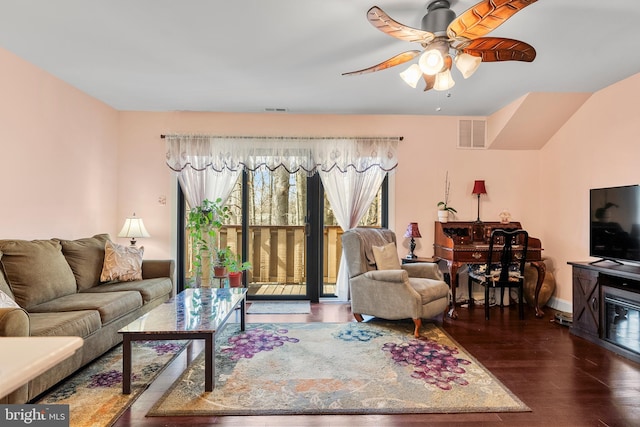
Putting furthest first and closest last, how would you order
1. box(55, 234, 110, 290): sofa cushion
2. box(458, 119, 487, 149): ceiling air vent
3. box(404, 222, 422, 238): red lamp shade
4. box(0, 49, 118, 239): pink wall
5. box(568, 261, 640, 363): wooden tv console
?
1. box(458, 119, 487, 149): ceiling air vent
2. box(404, 222, 422, 238): red lamp shade
3. box(55, 234, 110, 290): sofa cushion
4. box(0, 49, 118, 239): pink wall
5. box(568, 261, 640, 363): wooden tv console

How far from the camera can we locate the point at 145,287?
327 cm

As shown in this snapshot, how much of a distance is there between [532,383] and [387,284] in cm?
134

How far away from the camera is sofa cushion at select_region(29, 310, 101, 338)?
2.13 metres

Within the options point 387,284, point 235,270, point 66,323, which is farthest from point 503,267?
point 66,323

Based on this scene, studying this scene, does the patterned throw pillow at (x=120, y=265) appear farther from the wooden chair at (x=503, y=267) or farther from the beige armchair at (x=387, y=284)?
the wooden chair at (x=503, y=267)

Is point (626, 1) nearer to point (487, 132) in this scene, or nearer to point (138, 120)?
point (487, 132)

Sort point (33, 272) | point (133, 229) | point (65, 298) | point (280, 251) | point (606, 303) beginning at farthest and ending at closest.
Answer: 1. point (280, 251)
2. point (133, 229)
3. point (606, 303)
4. point (65, 298)
5. point (33, 272)

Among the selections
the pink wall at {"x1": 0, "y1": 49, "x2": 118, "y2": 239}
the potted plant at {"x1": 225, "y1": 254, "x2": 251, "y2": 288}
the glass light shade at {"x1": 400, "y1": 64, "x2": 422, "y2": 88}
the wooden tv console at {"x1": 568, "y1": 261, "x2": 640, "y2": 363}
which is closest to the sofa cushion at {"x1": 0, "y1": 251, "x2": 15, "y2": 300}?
the pink wall at {"x1": 0, "y1": 49, "x2": 118, "y2": 239}

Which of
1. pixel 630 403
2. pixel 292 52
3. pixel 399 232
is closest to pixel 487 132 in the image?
pixel 399 232

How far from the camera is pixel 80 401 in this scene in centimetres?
208

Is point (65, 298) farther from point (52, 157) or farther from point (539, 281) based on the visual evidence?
point (539, 281)

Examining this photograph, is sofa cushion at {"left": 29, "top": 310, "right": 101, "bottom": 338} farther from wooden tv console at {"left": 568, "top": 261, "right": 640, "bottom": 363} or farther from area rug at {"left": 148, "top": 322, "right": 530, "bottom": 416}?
wooden tv console at {"left": 568, "top": 261, "right": 640, "bottom": 363}

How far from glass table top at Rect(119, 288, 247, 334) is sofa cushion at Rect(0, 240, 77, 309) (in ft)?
2.82

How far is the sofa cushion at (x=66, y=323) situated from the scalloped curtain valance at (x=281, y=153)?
230 cm
